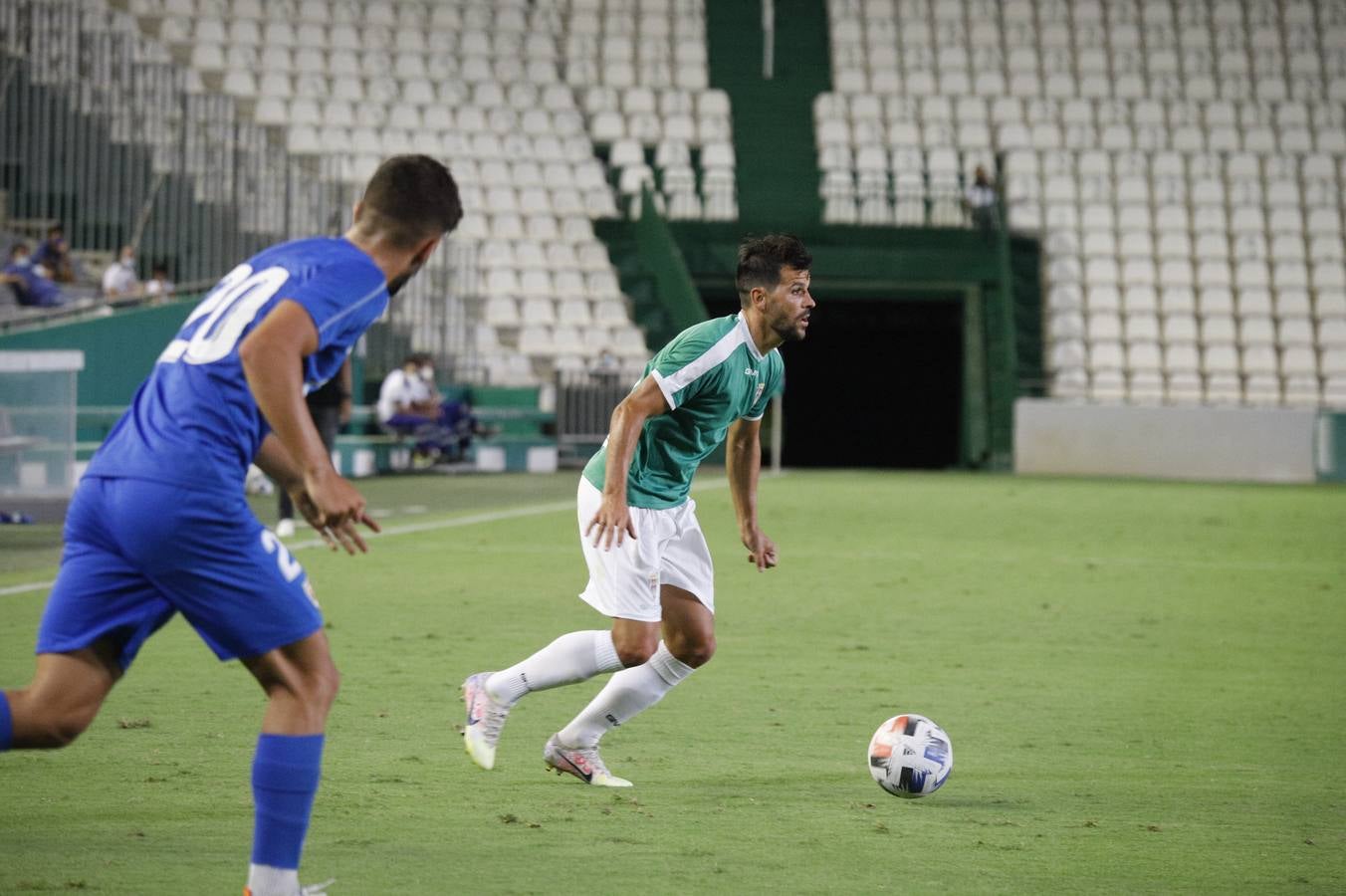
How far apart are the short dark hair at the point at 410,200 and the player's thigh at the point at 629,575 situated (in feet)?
6.64

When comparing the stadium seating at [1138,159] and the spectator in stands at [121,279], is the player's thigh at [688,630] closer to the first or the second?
the spectator in stands at [121,279]

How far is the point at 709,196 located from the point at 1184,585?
1997 centimetres

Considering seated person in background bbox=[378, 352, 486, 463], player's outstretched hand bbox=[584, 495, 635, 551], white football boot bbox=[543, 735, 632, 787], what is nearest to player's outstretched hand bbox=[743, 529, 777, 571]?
player's outstretched hand bbox=[584, 495, 635, 551]

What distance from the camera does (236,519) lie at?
13.1 feet

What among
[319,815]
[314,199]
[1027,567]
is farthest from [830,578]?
[314,199]

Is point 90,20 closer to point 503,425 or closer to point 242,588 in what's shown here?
point 503,425

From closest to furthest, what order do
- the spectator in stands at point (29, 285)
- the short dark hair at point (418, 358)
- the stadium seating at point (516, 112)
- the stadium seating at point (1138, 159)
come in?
the spectator in stands at point (29, 285) < the short dark hair at point (418, 358) < the stadium seating at point (516, 112) < the stadium seating at point (1138, 159)

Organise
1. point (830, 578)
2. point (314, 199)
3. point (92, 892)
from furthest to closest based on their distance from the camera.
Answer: point (314, 199) < point (830, 578) < point (92, 892)

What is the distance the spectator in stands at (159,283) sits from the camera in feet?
70.1

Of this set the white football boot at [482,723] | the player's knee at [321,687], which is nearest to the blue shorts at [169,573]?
the player's knee at [321,687]

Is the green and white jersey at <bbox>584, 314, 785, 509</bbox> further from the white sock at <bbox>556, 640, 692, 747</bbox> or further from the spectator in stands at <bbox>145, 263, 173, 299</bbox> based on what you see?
the spectator in stands at <bbox>145, 263, 173, 299</bbox>

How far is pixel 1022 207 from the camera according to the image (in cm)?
3328

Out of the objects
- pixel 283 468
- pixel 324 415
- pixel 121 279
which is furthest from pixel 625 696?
pixel 121 279

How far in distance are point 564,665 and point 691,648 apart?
45 cm
